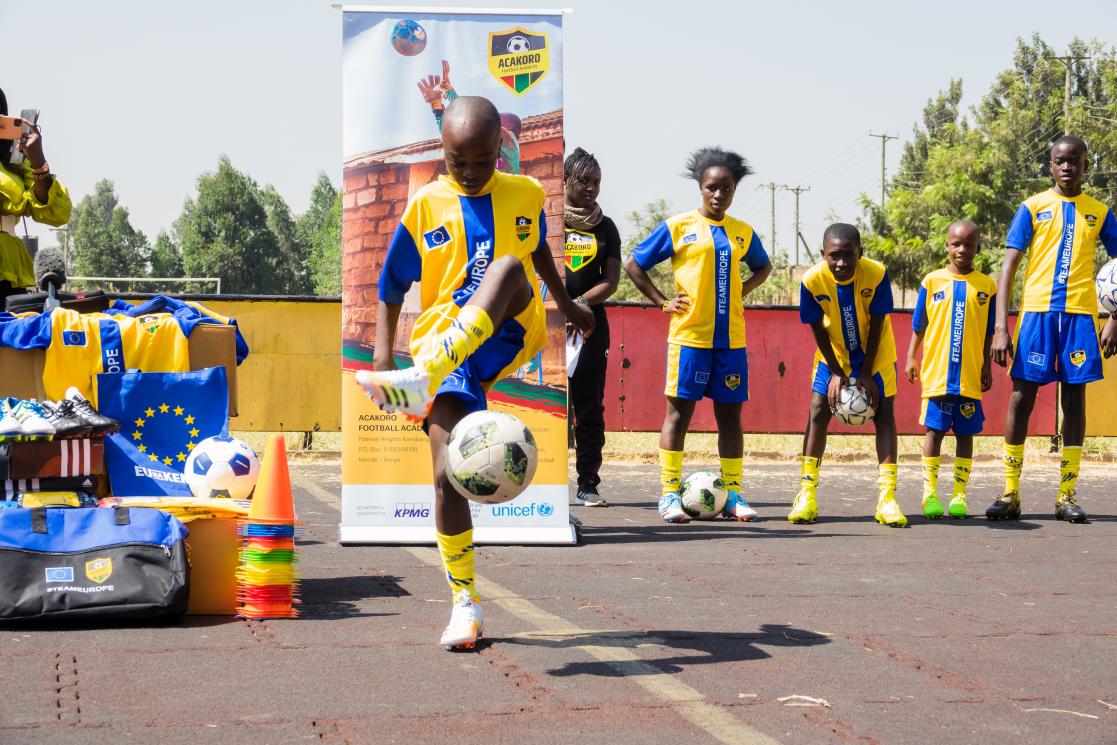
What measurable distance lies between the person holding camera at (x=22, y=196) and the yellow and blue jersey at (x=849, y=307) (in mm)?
4850

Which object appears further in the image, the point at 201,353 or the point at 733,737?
the point at 201,353

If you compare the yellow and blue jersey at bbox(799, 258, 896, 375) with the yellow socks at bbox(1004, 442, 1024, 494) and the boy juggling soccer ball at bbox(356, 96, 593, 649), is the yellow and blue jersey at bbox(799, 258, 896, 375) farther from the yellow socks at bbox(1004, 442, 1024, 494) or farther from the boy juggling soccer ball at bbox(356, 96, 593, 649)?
the boy juggling soccer ball at bbox(356, 96, 593, 649)

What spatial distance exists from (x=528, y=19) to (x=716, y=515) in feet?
11.8

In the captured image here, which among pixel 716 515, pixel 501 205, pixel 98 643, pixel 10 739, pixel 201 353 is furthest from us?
pixel 716 515

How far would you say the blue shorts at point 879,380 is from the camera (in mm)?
9188

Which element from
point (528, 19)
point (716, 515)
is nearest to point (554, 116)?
point (528, 19)

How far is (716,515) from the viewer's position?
30.5 feet

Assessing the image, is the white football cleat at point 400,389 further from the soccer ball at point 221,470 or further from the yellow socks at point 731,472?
the yellow socks at point 731,472

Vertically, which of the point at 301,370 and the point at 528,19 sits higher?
the point at 528,19

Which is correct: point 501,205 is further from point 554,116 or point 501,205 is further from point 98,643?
point 554,116

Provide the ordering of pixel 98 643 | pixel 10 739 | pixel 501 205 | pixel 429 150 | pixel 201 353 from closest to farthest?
1. pixel 10 739
2. pixel 98 643
3. pixel 501 205
4. pixel 201 353
5. pixel 429 150

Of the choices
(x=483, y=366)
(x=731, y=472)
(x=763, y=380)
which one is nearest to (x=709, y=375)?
(x=731, y=472)

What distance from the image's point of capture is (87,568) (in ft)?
16.8

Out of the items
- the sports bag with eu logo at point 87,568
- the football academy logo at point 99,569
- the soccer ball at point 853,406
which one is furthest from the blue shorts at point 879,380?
the football academy logo at point 99,569
